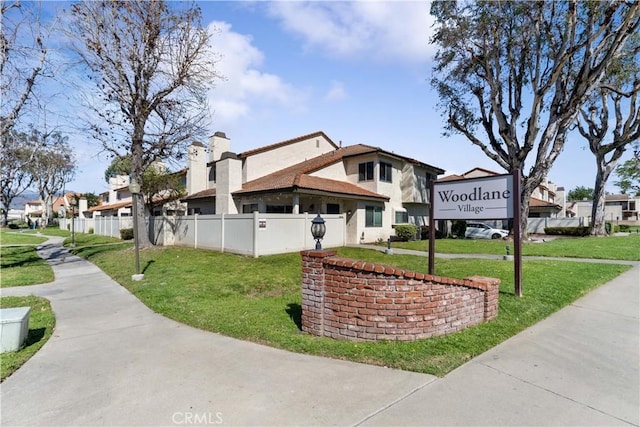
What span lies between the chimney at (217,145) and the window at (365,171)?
10.1 metres

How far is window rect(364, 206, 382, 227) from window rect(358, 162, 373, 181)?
2018 millimetres

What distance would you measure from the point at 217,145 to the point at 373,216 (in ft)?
40.6

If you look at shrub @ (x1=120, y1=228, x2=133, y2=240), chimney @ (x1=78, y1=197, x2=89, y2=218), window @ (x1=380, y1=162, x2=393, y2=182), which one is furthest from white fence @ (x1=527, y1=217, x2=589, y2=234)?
chimney @ (x1=78, y1=197, x2=89, y2=218)

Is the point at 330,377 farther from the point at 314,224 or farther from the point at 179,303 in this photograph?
the point at 179,303

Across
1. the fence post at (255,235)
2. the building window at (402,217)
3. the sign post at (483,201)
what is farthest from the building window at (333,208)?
the sign post at (483,201)

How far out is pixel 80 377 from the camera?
12.3 feet

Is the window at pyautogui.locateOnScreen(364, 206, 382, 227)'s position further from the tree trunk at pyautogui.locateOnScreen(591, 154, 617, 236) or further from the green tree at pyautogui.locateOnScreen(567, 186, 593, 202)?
the green tree at pyautogui.locateOnScreen(567, 186, 593, 202)

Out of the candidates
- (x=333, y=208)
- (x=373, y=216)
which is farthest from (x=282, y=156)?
(x=373, y=216)

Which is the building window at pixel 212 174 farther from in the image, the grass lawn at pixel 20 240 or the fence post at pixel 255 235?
the grass lawn at pixel 20 240

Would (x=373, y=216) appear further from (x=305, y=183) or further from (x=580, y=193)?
(x=580, y=193)

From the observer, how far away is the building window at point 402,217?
75.6 ft

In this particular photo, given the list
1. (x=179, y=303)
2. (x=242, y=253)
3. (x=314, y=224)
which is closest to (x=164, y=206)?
(x=242, y=253)

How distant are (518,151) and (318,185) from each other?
13.2 metres

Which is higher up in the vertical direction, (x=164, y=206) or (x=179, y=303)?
(x=164, y=206)
